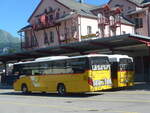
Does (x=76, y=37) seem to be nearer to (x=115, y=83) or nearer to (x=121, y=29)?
(x=121, y=29)

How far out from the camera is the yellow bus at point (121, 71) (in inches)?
1083

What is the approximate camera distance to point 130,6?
201ft

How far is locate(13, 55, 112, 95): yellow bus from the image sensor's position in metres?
24.2

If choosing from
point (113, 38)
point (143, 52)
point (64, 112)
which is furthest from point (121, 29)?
point (64, 112)

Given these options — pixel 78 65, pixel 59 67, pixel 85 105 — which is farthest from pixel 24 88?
pixel 85 105

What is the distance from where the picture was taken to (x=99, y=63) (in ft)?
81.4

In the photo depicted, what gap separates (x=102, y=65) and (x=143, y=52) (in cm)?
1944

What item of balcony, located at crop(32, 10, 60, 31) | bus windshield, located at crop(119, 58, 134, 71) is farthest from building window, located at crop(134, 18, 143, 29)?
bus windshield, located at crop(119, 58, 134, 71)

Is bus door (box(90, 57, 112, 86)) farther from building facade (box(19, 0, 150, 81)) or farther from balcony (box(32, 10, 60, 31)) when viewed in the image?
balcony (box(32, 10, 60, 31))

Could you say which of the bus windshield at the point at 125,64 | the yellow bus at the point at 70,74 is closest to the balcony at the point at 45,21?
the yellow bus at the point at 70,74

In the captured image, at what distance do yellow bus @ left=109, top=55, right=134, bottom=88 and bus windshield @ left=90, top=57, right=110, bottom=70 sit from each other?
1.86m

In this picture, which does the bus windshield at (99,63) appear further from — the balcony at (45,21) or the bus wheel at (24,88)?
the balcony at (45,21)

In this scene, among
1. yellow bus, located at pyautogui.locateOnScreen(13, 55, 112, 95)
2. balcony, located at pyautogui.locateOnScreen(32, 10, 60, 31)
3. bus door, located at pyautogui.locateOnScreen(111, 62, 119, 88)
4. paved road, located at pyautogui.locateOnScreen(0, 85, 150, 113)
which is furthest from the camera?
balcony, located at pyautogui.locateOnScreen(32, 10, 60, 31)

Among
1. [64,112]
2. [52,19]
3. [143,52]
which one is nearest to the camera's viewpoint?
[64,112]
